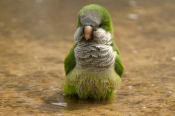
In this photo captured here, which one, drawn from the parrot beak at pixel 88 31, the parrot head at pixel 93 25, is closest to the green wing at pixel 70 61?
the parrot head at pixel 93 25

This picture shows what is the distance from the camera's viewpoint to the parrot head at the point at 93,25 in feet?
10.7

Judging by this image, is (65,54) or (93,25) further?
(65,54)

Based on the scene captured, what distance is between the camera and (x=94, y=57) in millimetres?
3334

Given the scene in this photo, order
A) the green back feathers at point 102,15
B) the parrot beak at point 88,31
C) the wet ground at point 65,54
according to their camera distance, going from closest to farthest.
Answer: the parrot beak at point 88,31 < the green back feathers at point 102,15 < the wet ground at point 65,54

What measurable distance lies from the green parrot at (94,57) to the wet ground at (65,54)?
284mm

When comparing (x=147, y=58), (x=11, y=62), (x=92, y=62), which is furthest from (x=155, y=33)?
(x=92, y=62)

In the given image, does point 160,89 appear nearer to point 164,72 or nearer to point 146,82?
point 146,82

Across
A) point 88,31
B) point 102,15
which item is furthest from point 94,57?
point 102,15

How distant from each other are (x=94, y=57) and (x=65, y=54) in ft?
8.73

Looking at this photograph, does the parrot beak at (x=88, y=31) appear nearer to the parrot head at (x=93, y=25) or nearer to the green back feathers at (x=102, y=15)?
the parrot head at (x=93, y=25)

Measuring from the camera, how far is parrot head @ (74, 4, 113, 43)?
3.26m

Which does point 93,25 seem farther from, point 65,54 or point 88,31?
point 65,54

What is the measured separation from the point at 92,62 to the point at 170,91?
1367 millimetres

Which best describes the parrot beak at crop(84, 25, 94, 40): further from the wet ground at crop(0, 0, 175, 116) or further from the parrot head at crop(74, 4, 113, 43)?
the wet ground at crop(0, 0, 175, 116)
